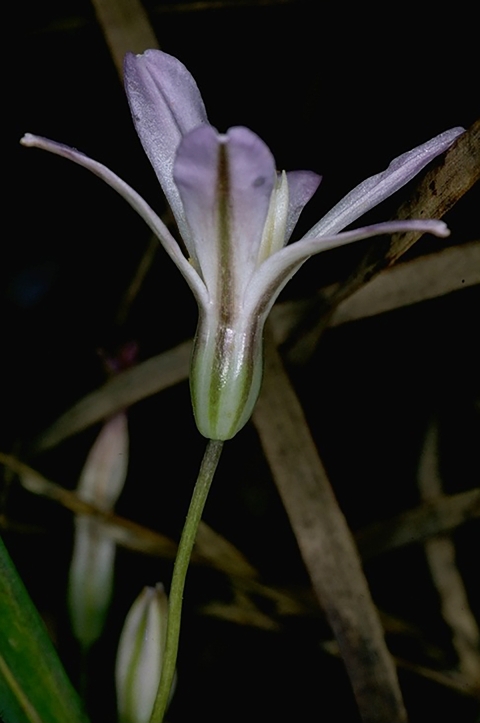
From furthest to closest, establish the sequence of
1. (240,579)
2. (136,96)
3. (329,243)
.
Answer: (240,579) < (136,96) < (329,243)

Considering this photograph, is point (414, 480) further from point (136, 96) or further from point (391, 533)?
point (136, 96)

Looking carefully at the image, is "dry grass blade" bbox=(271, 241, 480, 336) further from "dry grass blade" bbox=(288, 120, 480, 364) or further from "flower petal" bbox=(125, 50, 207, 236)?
"flower petal" bbox=(125, 50, 207, 236)

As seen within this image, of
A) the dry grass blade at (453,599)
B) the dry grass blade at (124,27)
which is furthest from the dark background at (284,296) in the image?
the dry grass blade at (124,27)

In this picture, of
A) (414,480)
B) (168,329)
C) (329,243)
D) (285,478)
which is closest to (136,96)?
(329,243)

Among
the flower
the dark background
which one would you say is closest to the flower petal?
the flower

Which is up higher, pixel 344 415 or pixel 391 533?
pixel 344 415

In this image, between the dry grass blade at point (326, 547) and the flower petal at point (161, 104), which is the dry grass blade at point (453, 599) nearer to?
the dry grass blade at point (326, 547)
